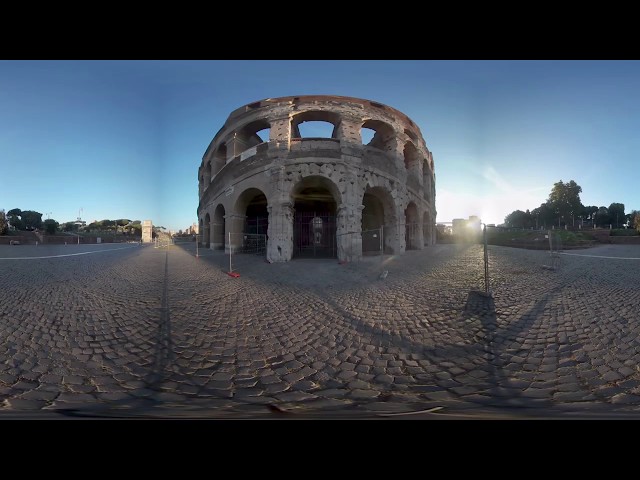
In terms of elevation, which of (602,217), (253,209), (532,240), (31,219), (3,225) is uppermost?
(602,217)

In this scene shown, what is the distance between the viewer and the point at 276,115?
12719 millimetres

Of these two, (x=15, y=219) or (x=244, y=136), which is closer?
(x=244, y=136)

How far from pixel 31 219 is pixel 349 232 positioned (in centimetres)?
4386

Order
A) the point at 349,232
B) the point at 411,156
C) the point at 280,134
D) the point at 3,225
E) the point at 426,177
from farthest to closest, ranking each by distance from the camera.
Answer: the point at 3,225 < the point at 426,177 < the point at 411,156 < the point at 280,134 < the point at 349,232

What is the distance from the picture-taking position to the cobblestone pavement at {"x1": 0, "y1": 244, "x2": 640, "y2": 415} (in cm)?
208

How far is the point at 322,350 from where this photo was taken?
287 centimetres

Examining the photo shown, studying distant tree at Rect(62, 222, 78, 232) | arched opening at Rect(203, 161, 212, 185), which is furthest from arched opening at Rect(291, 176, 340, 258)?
distant tree at Rect(62, 222, 78, 232)

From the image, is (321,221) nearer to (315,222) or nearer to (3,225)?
(315,222)

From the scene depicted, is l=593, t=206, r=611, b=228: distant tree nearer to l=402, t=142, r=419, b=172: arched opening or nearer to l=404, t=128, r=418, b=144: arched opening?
l=402, t=142, r=419, b=172: arched opening

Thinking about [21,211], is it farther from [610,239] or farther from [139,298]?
[610,239]

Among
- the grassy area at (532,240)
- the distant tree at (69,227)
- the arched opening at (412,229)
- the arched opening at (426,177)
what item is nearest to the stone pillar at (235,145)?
the arched opening at (412,229)

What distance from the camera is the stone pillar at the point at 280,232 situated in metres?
12.4

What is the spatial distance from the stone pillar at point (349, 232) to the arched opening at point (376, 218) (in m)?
2.04

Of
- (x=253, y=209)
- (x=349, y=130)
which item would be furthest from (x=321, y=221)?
(x=349, y=130)
